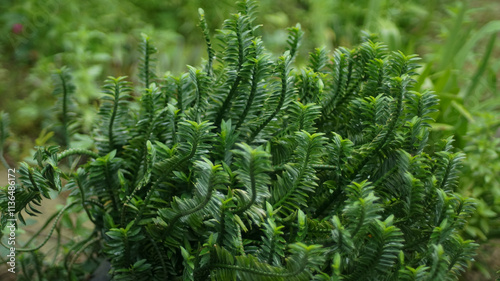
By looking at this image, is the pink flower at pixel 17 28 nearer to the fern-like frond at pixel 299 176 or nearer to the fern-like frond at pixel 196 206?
the fern-like frond at pixel 196 206

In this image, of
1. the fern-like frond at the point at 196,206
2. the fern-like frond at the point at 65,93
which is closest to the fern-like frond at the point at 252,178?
the fern-like frond at the point at 196,206

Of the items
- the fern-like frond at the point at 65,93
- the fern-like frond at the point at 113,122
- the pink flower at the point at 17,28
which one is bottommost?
the fern-like frond at the point at 113,122

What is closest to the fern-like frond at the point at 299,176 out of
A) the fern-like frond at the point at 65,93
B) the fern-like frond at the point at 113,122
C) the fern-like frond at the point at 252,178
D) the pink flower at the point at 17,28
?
the fern-like frond at the point at 252,178

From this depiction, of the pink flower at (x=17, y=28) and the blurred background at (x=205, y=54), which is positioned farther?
the pink flower at (x=17, y=28)

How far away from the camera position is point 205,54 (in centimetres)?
358

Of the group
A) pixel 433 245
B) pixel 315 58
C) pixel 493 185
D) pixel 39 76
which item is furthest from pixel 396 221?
pixel 39 76

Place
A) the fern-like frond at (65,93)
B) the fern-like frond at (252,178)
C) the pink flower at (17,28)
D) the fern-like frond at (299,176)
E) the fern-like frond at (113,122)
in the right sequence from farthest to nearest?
the pink flower at (17,28) → the fern-like frond at (65,93) → the fern-like frond at (113,122) → the fern-like frond at (299,176) → the fern-like frond at (252,178)

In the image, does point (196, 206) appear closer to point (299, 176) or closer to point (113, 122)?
point (299, 176)

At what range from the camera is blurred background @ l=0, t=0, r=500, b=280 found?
7.74 feet

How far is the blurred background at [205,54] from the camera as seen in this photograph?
2359mm

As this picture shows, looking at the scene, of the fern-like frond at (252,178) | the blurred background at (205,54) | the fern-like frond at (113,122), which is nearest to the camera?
the fern-like frond at (252,178)

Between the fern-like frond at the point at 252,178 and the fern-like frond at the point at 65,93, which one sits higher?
the fern-like frond at the point at 65,93

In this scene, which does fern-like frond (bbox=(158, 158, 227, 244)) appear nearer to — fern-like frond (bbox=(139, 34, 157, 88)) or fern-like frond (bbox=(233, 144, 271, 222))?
fern-like frond (bbox=(233, 144, 271, 222))

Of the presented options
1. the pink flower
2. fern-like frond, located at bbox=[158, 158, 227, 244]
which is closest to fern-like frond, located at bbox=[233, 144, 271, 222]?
fern-like frond, located at bbox=[158, 158, 227, 244]
